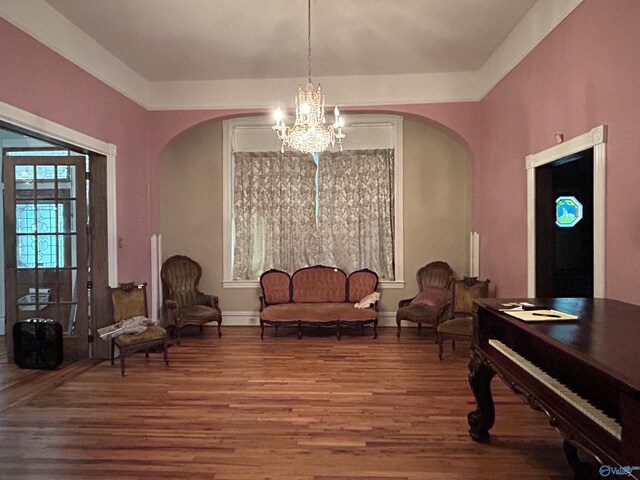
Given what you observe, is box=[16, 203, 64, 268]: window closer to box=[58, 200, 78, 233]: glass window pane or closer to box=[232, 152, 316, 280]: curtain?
box=[58, 200, 78, 233]: glass window pane

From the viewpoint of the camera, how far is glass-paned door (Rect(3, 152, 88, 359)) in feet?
16.4

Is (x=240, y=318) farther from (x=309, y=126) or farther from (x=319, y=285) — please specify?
(x=309, y=126)

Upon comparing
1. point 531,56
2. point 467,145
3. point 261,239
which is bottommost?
point 261,239

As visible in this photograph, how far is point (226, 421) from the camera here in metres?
3.39

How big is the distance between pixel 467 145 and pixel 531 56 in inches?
67.9

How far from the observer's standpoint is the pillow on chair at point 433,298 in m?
5.92

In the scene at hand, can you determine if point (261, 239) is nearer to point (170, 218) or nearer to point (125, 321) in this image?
point (170, 218)

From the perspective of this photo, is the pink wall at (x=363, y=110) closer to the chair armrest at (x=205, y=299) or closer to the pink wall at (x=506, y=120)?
the pink wall at (x=506, y=120)

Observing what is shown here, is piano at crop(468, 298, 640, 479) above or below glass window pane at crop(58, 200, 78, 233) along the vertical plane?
below

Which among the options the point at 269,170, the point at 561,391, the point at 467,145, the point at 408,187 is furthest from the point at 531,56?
the point at 269,170

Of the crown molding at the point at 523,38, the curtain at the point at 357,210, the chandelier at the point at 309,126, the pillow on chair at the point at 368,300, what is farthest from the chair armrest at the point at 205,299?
the crown molding at the point at 523,38

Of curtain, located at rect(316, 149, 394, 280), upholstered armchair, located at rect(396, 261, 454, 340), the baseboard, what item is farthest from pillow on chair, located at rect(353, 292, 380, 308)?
the baseboard

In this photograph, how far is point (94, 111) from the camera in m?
4.82

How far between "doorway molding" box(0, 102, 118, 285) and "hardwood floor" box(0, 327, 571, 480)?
1331mm
